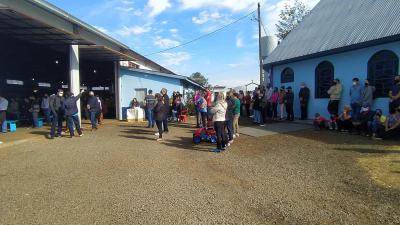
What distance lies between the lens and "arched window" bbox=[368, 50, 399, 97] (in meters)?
12.1

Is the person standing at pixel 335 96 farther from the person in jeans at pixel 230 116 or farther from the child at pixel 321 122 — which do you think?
the person in jeans at pixel 230 116

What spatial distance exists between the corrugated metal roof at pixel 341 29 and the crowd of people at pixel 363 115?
1579 millimetres

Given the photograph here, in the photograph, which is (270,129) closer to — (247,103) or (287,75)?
(287,75)

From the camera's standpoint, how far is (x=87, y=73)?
24.4 meters

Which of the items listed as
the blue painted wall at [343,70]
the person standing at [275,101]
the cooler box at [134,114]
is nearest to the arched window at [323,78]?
the blue painted wall at [343,70]

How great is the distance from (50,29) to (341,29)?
12.2 meters

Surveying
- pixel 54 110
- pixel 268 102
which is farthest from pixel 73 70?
pixel 268 102

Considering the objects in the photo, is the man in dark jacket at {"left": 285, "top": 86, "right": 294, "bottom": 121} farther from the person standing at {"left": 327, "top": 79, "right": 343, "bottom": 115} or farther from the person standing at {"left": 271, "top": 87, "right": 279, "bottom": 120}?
the person standing at {"left": 327, "top": 79, "right": 343, "bottom": 115}

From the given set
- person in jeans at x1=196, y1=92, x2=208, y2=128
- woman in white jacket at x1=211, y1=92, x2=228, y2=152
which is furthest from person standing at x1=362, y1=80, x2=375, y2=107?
person in jeans at x1=196, y1=92, x2=208, y2=128

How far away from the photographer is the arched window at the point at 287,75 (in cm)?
1841

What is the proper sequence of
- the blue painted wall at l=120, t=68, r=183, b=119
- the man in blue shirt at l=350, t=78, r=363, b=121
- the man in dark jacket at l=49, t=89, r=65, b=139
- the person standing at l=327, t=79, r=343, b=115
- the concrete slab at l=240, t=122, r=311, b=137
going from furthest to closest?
1. the blue painted wall at l=120, t=68, r=183, b=119
2. the person standing at l=327, t=79, r=343, b=115
3. the concrete slab at l=240, t=122, r=311, b=137
4. the man in dark jacket at l=49, t=89, r=65, b=139
5. the man in blue shirt at l=350, t=78, r=363, b=121

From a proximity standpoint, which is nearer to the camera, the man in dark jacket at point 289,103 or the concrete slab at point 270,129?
the concrete slab at point 270,129

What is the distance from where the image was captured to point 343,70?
14.4m

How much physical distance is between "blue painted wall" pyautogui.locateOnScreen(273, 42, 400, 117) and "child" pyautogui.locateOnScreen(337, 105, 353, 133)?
3.85 feet
